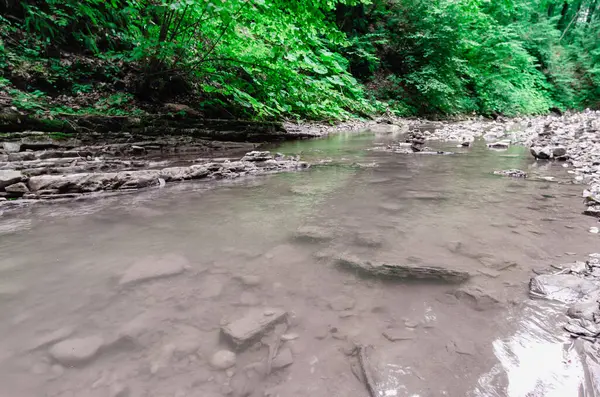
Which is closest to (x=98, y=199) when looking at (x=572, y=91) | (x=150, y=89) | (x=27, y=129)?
(x=27, y=129)

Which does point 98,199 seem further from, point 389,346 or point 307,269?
point 389,346

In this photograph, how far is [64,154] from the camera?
517cm

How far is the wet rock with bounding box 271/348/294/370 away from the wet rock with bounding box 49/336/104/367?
0.79 meters

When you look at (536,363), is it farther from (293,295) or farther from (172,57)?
(172,57)

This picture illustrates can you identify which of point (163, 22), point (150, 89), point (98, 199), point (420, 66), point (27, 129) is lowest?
point (98, 199)

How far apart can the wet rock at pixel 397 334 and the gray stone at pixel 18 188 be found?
13.9ft

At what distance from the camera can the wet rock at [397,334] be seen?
1.51 m

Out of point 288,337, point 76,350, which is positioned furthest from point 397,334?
point 76,350

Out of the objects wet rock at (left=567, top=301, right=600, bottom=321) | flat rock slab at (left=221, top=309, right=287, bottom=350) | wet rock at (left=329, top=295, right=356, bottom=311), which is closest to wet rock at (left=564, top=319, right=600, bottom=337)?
wet rock at (left=567, top=301, right=600, bottom=321)

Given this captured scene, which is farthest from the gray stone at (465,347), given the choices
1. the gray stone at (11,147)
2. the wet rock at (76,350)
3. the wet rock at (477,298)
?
the gray stone at (11,147)

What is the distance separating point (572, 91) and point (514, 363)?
1415 inches

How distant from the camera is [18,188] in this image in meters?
3.68

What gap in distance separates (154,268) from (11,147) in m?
4.56

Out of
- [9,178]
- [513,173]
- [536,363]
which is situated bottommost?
[536,363]
